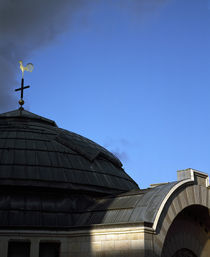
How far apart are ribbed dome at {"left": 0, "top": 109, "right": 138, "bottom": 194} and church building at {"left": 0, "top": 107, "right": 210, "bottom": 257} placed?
0.07 meters

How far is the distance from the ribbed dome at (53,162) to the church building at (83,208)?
7 cm

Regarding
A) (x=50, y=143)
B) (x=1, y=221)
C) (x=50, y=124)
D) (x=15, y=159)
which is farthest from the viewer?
(x=50, y=124)

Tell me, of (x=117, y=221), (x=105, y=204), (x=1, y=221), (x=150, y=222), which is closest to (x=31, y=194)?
(x=1, y=221)

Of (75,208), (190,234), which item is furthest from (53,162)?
(190,234)

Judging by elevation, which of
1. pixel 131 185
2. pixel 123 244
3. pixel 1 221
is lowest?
pixel 123 244

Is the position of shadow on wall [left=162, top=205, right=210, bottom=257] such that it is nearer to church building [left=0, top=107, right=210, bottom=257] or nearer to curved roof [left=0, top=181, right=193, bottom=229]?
church building [left=0, top=107, right=210, bottom=257]

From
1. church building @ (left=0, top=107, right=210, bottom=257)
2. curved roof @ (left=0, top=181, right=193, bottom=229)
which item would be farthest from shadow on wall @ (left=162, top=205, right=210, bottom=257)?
curved roof @ (left=0, top=181, right=193, bottom=229)

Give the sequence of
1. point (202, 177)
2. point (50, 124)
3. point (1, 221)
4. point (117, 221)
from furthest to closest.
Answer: point (50, 124), point (202, 177), point (1, 221), point (117, 221)

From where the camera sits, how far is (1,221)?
83.9ft

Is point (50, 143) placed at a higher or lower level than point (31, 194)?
higher

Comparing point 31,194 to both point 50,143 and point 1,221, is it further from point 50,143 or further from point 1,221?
point 50,143

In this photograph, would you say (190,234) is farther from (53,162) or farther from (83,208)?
(53,162)

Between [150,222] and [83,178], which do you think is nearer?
[150,222]

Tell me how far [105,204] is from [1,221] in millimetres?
6291
